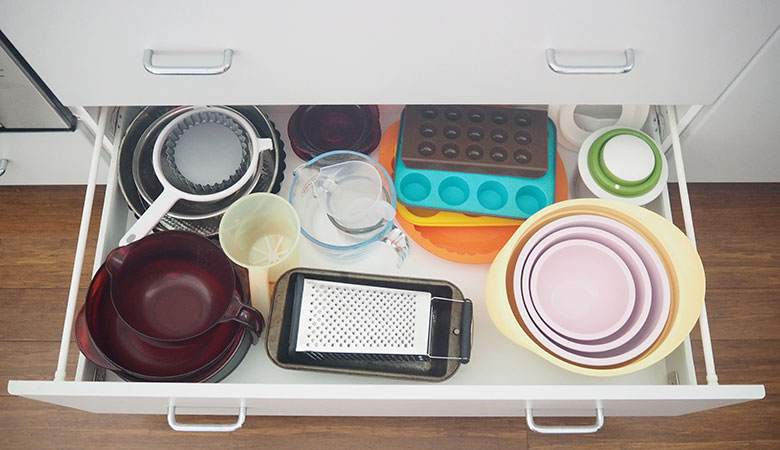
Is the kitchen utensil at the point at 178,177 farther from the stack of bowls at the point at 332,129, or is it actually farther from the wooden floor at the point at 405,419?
the wooden floor at the point at 405,419

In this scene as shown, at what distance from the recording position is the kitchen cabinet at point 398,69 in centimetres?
72

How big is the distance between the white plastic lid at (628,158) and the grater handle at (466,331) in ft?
0.96

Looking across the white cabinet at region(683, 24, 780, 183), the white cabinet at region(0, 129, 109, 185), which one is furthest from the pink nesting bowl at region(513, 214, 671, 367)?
the white cabinet at region(0, 129, 109, 185)

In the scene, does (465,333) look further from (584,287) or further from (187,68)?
(187,68)

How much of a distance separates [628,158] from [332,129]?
45 centimetres

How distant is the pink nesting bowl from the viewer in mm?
818

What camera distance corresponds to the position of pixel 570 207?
87 cm

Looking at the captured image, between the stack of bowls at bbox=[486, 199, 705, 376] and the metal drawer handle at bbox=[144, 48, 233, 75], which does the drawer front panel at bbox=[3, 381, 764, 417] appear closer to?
the stack of bowls at bbox=[486, 199, 705, 376]

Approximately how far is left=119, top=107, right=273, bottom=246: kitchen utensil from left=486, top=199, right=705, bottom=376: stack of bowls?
0.38 meters

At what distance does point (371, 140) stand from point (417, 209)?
0.14 m

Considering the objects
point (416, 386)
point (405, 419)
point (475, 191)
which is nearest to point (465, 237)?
point (475, 191)

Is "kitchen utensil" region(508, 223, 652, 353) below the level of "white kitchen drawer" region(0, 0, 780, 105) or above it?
below

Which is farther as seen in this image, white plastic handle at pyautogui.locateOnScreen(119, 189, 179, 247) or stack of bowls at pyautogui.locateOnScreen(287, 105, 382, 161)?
stack of bowls at pyautogui.locateOnScreen(287, 105, 382, 161)

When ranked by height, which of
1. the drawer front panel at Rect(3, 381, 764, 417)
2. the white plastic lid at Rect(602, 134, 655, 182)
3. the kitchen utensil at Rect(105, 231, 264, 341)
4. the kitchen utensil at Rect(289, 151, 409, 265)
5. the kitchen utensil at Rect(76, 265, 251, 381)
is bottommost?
the drawer front panel at Rect(3, 381, 764, 417)
